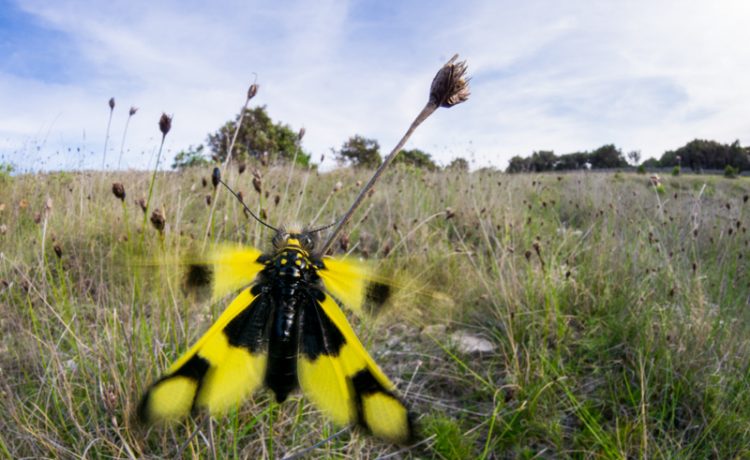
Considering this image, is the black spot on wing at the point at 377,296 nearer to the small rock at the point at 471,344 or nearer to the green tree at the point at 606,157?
the small rock at the point at 471,344

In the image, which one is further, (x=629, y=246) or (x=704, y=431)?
(x=629, y=246)

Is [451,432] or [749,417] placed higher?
[749,417]

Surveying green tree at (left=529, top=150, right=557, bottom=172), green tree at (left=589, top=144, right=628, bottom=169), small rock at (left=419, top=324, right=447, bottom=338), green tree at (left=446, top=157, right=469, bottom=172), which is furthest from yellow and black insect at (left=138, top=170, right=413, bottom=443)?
green tree at (left=589, top=144, right=628, bottom=169)

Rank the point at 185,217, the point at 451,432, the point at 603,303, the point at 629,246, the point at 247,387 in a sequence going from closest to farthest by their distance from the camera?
1. the point at 247,387
2. the point at 451,432
3. the point at 603,303
4. the point at 629,246
5. the point at 185,217

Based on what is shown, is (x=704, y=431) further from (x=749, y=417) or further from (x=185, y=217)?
(x=185, y=217)

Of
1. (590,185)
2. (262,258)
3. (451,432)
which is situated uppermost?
(590,185)

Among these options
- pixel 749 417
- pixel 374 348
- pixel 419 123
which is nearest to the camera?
pixel 419 123

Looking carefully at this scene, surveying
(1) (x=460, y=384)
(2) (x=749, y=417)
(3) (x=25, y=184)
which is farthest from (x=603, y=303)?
(3) (x=25, y=184)

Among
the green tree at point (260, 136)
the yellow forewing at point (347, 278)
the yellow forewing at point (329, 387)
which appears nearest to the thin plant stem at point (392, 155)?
the yellow forewing at point (347, 278)
